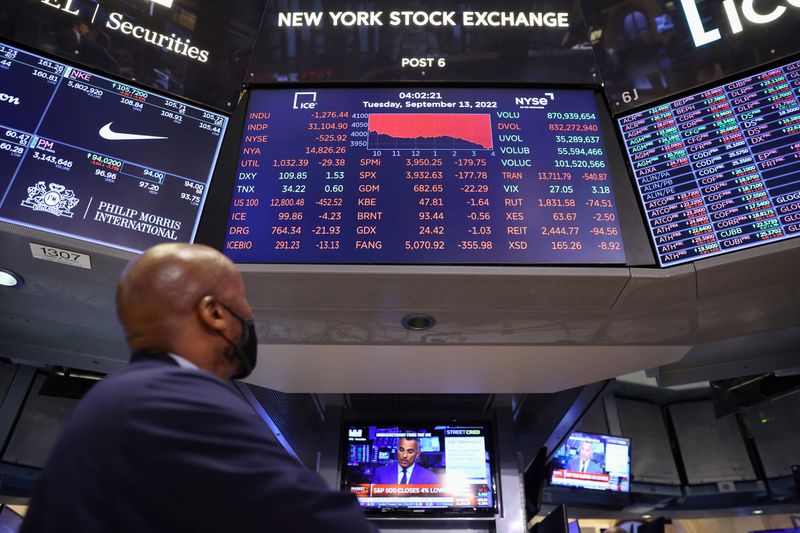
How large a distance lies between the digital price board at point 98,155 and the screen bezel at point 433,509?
2.45 meters

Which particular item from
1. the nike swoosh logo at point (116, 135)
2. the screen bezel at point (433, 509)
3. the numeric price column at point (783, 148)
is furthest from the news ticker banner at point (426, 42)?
the screen bezel at point (433, 509)

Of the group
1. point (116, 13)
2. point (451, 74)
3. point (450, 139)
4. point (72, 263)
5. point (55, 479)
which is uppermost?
point (116, 13)

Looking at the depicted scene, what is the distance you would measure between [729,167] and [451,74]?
1.44m

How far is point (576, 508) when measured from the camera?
348 inches

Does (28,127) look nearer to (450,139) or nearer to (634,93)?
(450,139)

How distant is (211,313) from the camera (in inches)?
44.4

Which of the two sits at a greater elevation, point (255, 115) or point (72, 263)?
point (255, 115)

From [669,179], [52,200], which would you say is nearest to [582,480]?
[669,179]

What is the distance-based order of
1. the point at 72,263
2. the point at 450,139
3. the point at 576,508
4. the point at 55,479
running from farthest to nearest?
the point at 576,508
the point at 450,139
the point at 72,263
the point at 55,479

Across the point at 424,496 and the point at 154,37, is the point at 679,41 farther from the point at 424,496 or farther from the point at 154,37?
the point at 424,496

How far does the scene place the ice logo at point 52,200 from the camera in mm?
2275

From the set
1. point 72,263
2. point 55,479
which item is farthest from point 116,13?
point 55,479

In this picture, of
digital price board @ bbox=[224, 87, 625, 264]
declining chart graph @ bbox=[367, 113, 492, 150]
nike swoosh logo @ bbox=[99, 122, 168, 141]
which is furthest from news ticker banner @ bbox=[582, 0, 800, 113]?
nike swoosh logo @ bbox=[99, 122, 168, 141]

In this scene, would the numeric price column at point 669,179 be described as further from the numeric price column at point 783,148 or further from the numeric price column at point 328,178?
the numeric price column at point 328,178
